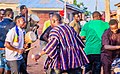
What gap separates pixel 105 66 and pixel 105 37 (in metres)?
0.69

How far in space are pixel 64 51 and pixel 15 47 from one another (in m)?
1.38

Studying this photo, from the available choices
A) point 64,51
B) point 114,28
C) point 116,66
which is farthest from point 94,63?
point 64,51

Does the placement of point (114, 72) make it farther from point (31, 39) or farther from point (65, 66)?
point (31, 39)

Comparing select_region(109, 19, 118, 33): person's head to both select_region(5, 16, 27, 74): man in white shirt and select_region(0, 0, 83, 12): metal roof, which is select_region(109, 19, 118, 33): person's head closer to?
select_region(5, 16, 27, 74): man in white shirt

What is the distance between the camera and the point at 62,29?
6.93m

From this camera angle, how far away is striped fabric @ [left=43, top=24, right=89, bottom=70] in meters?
6.81

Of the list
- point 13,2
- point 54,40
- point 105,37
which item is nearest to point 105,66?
point 105,37

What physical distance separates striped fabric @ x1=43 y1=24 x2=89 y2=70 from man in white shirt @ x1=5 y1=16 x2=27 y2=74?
1.06 m

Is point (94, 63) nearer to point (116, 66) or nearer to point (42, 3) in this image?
point (116, 66)

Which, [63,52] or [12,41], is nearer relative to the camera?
[63,52]

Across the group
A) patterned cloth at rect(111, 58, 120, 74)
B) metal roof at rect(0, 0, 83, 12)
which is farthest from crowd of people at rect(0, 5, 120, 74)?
metal roof at rect(0, 0, 83, 12)

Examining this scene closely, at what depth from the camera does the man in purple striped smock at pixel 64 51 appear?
6809mm

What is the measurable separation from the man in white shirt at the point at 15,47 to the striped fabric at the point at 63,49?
41.5 inches

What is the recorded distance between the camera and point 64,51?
6.93m
